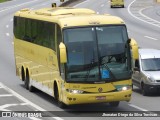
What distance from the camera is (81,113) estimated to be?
18547mm

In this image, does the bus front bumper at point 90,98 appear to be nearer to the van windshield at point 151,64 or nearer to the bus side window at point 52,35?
the bus side window at point 52,35

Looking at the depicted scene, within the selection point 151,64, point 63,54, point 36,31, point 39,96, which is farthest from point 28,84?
point 63,54

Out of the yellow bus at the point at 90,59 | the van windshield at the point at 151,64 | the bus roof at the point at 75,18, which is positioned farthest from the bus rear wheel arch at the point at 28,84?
the van windshield at the point at 151,64

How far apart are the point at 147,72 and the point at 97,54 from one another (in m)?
5.10

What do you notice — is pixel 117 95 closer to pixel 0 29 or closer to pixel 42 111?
pixel 42 111

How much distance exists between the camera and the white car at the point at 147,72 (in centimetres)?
2233

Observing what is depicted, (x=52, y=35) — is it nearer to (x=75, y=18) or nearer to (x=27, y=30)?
(x=75, y=18)

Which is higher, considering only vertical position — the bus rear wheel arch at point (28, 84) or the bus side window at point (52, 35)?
the bus side window at point (52, 35)

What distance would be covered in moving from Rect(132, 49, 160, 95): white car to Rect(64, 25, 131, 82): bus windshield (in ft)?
13.4

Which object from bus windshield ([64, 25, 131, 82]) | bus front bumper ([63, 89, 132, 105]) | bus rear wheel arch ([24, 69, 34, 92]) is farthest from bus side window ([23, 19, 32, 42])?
bus front bumper ([63, 89, 132, 105])

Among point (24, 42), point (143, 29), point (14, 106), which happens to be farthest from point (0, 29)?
point (14, 106)

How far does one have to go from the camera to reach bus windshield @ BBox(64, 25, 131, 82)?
59.5 ft

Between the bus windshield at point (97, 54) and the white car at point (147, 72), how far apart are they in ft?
13.4

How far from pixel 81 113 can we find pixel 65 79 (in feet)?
3.96
